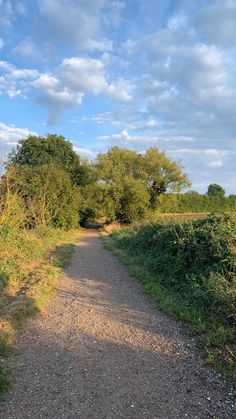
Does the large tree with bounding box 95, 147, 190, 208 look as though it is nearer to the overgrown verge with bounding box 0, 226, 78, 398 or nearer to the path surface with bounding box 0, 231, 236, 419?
the overgrown verge with bounding box 0, 226, 78, 398

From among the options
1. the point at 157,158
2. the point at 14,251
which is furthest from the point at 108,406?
the point at 157,158

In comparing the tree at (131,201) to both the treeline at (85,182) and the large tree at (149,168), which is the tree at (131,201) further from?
the large tree at (149,168)

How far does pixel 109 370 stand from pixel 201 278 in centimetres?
341

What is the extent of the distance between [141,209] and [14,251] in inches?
1004

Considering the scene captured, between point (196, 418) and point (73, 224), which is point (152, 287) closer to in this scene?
point (196, 418)

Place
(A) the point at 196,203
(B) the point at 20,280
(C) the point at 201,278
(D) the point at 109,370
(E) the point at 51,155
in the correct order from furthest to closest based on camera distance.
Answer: (A) the point at 196,203 < (E) the point at 51,155 < (B) the point at 20,280 < (C) the point at 201,278 < (D) the point at 109,370

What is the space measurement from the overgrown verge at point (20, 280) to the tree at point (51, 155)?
19.1 meters

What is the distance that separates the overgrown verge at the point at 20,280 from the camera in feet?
17.7

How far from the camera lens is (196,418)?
3363 mm

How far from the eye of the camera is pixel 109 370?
433 centimetres

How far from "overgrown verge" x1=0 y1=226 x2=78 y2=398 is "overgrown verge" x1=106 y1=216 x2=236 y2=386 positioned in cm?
248

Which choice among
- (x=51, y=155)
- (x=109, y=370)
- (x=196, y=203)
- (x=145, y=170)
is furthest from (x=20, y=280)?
(x=196, y=203)

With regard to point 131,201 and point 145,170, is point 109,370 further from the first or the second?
point 145,170

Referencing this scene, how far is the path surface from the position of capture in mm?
3521
